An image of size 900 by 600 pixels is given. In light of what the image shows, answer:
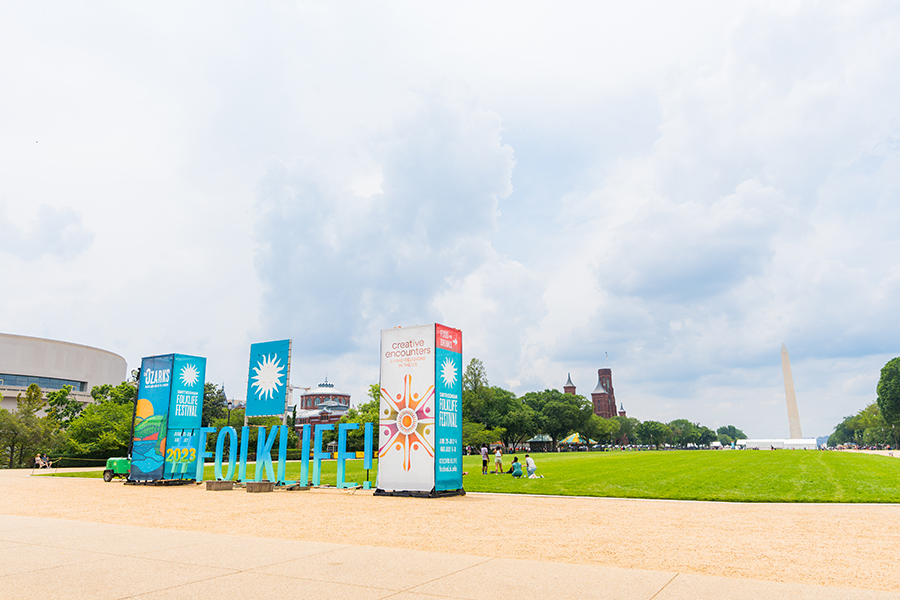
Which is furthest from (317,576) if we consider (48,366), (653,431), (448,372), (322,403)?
(653,431)

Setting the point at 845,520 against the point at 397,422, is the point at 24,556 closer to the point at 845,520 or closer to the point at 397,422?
the point at 397,422

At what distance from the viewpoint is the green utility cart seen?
115ft

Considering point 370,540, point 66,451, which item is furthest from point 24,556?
point 66,451

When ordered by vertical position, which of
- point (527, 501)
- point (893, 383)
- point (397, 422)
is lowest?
point (527, 501)

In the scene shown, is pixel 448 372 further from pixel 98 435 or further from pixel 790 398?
pixel 790 398

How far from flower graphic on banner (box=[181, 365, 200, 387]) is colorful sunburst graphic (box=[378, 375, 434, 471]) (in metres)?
14.8

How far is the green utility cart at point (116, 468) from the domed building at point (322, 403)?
96873 millimetres

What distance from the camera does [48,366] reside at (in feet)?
357

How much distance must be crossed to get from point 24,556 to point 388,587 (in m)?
6.95

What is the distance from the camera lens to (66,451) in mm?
59750

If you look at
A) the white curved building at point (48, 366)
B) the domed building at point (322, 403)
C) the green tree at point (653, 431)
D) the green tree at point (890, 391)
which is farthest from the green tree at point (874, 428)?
the white curved building at point (48, 366)

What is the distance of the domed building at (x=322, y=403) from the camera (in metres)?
134

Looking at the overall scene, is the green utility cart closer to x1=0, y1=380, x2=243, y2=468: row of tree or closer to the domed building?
x1=0, y1=380, x2=243, y2=468: row of tree

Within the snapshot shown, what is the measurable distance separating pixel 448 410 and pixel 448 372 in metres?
1.54
